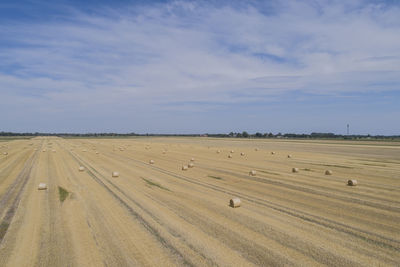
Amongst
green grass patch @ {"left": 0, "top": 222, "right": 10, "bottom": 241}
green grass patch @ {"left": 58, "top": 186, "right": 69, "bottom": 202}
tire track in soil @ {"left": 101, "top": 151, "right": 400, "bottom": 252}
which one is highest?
green grass patch @ {"left": 58, "top": 186, "right": 69, "bottom": 202}

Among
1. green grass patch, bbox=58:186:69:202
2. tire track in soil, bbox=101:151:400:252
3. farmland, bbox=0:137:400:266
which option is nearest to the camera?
farmland, bbox=0:137:400:266

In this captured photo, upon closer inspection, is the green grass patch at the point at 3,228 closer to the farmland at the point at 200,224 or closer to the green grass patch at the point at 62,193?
the farmland at the point at 200,224

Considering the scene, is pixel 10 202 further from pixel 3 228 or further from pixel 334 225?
pixel 334 225

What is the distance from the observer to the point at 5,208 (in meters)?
8.69

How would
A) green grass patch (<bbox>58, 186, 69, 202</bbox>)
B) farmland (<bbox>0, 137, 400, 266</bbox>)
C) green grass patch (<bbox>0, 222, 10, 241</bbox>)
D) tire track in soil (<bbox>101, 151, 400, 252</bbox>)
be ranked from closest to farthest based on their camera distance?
farmland (<bbox>0, 137, 400, 266</bbox>)
tire track in soil (<bbox>101, 151, 400, 252</bbox>)
green grass patch (<bbox>0, 222, 10, 241</bbox>)
green grass patch (<bbox>58, 186, 69, 202</bbox>)

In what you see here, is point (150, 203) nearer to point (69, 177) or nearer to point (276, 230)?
point (276, 230)

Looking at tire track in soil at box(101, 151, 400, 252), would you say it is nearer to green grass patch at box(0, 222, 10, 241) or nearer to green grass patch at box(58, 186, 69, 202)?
green grass patch at box(58, 186, 69, 202)

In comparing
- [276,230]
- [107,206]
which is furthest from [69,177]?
[276,230]

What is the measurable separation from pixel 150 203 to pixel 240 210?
9.92ft

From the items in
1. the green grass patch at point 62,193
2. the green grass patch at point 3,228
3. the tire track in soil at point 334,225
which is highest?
the green grass patch at point 62,193

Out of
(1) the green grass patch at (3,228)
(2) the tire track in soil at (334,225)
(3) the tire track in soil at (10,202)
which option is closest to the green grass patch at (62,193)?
(3) the tire track in soil at (10,202)

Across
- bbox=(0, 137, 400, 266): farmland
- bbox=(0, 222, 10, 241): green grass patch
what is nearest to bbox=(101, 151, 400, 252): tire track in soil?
bbox=(0, 137, 400, 266): farmland

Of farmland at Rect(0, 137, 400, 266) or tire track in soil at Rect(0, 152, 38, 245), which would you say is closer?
farmland at Rect(0, 137, 400, 266)

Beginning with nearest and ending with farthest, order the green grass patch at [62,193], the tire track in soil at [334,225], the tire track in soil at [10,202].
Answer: the tire track in soil at [334,225] → the tire track in soil at [10,202] → the green grass patch at [62,193]
